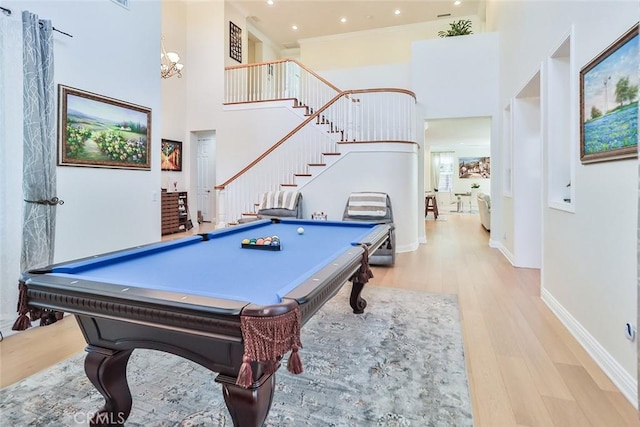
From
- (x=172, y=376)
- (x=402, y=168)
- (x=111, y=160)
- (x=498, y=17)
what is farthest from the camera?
(x=498, y=17)

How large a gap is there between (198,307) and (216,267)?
2.29 feet

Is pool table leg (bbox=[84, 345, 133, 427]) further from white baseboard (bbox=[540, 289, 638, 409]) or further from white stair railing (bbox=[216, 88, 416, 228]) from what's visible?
white stair railing (bbox=[216, 88, 416, 228])

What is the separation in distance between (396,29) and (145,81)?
8418 millimetres

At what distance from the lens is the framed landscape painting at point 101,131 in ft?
10.3

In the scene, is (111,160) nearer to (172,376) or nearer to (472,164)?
(172,376)

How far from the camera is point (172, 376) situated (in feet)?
6.94

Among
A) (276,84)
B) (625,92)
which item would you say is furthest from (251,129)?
(625,92)

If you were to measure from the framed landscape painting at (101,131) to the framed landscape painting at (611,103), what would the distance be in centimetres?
426

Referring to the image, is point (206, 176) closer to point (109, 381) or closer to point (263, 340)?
point (109, 381)

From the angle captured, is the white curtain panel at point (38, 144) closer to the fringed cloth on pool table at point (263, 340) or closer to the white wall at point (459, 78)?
the fringed cloth on pool table at point (263, 340)

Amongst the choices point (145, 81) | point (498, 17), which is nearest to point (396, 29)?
point (498, 17)

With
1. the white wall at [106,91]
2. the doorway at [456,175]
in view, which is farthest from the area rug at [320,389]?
the doorway at [456,175]

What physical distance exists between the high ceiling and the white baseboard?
838cm

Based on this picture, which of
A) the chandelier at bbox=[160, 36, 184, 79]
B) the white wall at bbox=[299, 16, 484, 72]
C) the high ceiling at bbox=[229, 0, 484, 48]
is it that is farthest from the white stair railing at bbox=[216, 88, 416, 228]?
the white wall at bbox=[299, 16, 484, 72]
